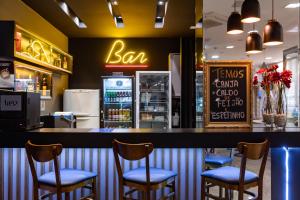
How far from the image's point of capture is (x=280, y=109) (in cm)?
333

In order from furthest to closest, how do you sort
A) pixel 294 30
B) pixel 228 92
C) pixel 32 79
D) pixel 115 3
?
pixel 32 79 < pixel 115 3 < pixel 294 30 < pixel 228 92

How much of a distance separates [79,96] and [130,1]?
2918 mm

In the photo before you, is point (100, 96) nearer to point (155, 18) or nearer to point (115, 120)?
point (115, 120)

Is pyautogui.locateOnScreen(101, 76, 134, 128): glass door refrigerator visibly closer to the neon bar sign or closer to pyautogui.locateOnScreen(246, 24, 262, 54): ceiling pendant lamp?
the neon bar sign

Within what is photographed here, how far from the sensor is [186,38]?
7.94 m

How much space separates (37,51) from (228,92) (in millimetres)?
3369

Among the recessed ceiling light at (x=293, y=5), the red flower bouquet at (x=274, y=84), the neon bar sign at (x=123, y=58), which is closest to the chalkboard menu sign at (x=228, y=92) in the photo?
the red flower bouquet at (x=274, y=84)

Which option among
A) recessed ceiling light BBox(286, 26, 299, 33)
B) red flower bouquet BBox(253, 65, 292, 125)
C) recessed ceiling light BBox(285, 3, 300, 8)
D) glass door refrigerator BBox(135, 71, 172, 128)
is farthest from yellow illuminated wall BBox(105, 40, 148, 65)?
red flower bouquet BBox(253, 65, 292, 125)

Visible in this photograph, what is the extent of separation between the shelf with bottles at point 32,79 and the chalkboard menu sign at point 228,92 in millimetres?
2818

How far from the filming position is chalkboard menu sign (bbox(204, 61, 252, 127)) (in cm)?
342

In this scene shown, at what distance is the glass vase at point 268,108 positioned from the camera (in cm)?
339

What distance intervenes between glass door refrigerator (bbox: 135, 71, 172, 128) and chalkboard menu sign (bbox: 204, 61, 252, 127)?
363 centimetres

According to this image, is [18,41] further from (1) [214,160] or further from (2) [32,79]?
(1) [214,160]

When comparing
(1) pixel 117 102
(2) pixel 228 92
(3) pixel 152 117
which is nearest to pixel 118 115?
(1) pixel 117 102
